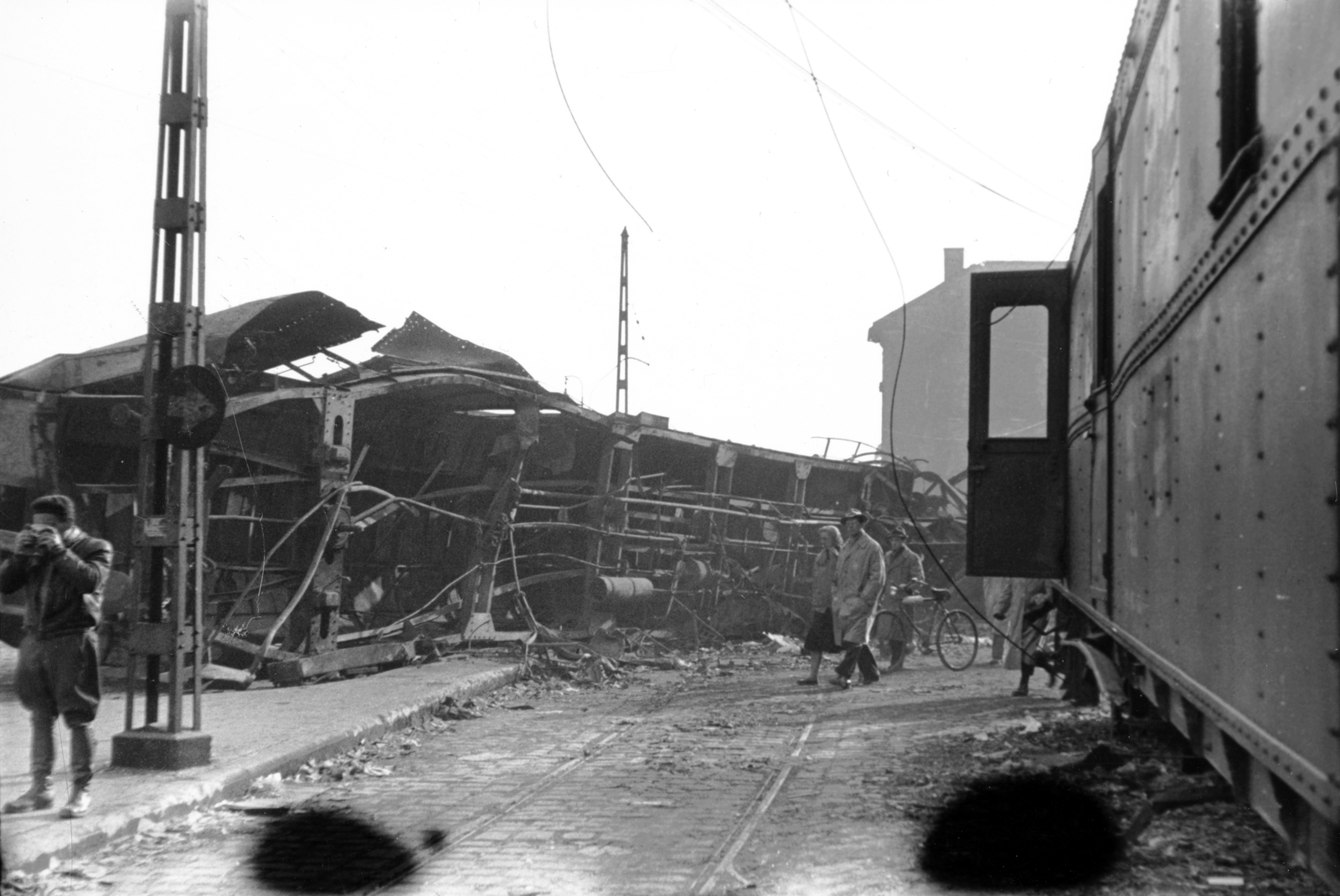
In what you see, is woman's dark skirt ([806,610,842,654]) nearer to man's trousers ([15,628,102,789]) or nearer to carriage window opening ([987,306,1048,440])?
man's trousers ([15,628,102,789])

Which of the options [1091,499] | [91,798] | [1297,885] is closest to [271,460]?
[91,798]

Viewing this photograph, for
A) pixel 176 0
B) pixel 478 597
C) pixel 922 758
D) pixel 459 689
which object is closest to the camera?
pixel 176 0

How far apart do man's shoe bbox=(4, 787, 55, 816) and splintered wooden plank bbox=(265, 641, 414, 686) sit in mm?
5418

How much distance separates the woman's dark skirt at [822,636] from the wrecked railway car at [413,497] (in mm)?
3480

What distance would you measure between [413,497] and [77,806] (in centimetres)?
927

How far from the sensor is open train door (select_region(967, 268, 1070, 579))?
8.87 meters

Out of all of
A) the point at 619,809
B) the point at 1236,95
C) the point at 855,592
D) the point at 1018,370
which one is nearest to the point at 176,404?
the point at 619,809

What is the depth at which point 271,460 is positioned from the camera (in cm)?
1223

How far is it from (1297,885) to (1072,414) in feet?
13.4

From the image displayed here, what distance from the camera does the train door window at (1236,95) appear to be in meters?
3.02

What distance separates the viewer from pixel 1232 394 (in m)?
3.18

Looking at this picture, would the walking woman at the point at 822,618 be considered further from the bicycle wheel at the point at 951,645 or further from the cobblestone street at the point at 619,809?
the cobblestone street at the point at 619,809

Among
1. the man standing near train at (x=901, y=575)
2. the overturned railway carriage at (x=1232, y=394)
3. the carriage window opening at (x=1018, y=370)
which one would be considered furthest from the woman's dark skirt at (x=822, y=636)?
the carriage window opening at (x=1018, y=370)

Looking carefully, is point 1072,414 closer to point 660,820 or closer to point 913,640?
point 660,820
